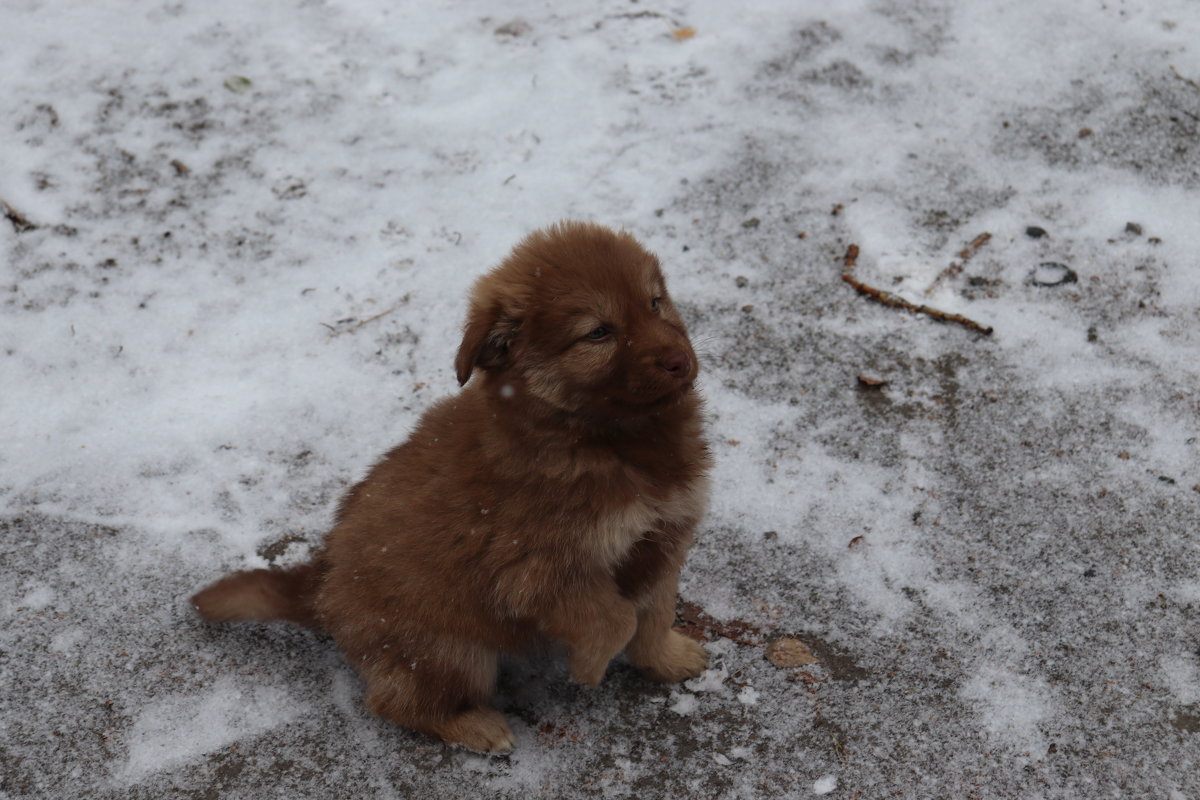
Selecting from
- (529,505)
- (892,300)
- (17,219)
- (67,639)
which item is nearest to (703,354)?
(892,300)

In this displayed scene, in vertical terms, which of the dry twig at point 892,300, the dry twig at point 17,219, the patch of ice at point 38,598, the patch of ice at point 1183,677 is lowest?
the patch of ice at point 1183,677

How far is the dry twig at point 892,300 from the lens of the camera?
429 cm

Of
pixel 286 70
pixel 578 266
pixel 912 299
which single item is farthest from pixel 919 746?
pixel 286 70

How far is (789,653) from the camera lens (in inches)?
130

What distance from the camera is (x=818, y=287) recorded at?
4.51m

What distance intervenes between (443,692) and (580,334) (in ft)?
3.83

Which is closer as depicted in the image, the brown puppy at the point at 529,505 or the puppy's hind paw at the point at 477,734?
the brown puppy at the point at 529,505

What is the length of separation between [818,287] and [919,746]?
210 centimetres

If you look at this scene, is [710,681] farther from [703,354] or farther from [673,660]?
[703,354]

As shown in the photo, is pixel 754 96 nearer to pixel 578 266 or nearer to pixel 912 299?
pixel 912 299

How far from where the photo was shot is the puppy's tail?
3236mm

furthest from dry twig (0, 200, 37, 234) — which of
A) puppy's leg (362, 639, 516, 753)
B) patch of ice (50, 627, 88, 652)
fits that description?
puppy's leg (362, 639, 516, 753)

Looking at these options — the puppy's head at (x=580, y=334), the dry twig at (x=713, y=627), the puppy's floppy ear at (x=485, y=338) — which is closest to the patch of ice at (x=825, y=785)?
the dry twig at (x=713, y=627)

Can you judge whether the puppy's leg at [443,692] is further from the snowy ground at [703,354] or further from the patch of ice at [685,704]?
the patch of ice at [685,704]
